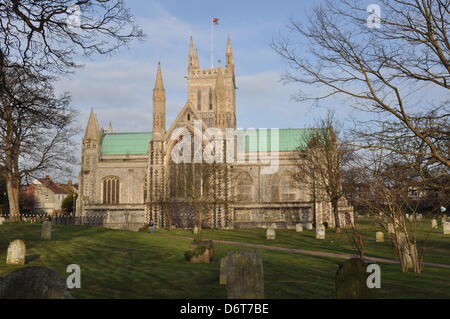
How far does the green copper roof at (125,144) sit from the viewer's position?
6143 centimetres

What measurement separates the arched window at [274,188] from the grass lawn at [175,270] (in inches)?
1143

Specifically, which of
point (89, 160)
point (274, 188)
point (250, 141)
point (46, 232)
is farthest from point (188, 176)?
point (46, 232)

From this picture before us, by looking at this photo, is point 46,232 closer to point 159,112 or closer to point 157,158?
point 157,158

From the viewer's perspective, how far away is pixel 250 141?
6206cm

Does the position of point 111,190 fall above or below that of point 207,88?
below

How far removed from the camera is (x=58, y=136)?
125ft

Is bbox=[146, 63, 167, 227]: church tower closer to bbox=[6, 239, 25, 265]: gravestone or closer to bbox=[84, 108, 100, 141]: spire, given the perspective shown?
bbox=[84, 108, 100, 141]: spire

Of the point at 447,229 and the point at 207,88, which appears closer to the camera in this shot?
the point at 447,229

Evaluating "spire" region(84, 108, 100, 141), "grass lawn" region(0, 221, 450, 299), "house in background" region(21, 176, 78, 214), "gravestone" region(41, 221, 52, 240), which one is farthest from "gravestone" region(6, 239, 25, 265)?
"house in background" region(21, 176, 78, 214)

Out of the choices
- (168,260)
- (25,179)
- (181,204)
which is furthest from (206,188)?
(168,260)

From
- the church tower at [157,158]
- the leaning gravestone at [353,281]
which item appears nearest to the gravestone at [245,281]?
the leaning gravestone at [353,281]

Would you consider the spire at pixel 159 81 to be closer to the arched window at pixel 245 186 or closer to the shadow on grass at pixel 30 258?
the arched window at pixel 245 186

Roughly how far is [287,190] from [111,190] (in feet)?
71.1

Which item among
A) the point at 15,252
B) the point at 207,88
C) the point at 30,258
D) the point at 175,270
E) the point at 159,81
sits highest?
the point at 207,88
